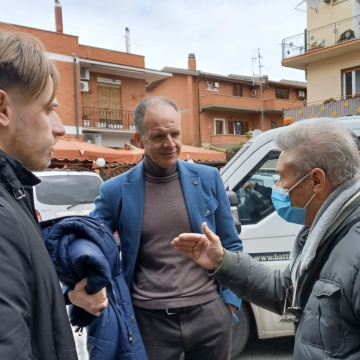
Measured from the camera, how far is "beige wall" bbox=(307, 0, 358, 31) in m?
17.3

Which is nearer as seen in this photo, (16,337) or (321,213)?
(16,337)

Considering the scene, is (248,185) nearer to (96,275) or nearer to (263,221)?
→ (263,221)

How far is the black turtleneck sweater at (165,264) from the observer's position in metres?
1.85

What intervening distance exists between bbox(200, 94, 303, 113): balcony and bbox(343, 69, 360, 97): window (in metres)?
11.1

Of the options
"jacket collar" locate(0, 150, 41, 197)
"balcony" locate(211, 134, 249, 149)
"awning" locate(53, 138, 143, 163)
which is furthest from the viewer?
"balcony" locate(211, 134, 249, 149)

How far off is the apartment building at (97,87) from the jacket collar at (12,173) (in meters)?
18.6

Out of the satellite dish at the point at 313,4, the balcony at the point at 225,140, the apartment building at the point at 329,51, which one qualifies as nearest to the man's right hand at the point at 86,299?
the apartment building at the point at 329,51

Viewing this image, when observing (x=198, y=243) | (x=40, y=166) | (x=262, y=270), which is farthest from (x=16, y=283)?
(x=262, y=270)

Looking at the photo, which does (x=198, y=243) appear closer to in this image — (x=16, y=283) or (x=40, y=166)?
(x=40, y=166)

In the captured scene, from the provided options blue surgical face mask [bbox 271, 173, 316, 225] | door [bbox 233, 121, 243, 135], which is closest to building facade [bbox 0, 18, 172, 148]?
door [bbox 233, 121, 243, 135]

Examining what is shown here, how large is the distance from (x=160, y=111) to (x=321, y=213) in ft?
3.29

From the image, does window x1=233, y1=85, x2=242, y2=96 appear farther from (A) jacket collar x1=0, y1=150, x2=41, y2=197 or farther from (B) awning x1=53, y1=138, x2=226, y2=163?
(A) jacket collar x1=0, y1=150, x2=41, y2=197

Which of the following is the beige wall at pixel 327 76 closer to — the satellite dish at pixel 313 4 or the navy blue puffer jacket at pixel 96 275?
the satellite dish at pixel 313 4

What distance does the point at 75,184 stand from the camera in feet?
21.8
